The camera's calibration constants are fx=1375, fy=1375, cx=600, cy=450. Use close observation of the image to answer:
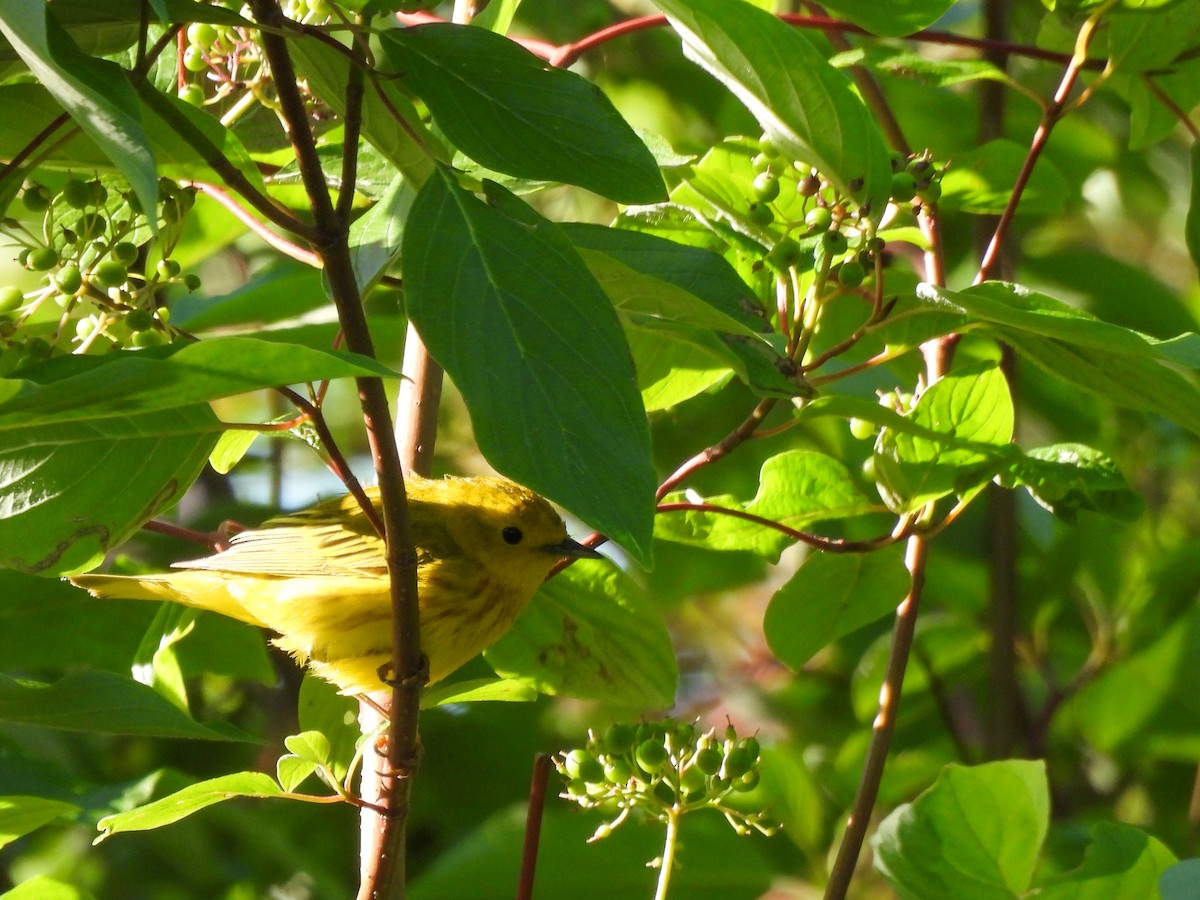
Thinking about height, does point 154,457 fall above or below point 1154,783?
above

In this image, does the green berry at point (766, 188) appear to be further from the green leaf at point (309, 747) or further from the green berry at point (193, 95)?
the green leaf at point (309, 747)

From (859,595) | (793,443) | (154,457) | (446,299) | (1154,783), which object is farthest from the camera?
(1154,783)

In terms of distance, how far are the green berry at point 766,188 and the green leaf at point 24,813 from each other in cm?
115

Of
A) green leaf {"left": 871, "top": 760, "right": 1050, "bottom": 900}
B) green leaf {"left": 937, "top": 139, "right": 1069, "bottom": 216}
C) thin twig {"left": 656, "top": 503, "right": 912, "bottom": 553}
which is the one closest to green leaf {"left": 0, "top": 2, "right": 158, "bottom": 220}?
thin twig {"left": 656, "top": 503, "right": 912, "bottom": 553}

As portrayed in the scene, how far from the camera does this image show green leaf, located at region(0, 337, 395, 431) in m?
1.04

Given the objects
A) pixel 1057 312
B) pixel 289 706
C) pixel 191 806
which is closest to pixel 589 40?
pixel 1057 312

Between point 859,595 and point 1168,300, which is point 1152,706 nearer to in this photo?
point 1168,300

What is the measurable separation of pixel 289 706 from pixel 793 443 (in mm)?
1597

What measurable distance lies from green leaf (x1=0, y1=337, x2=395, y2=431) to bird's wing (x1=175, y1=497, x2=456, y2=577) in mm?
1568

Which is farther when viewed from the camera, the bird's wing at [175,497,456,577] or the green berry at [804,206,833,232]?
the bird's wing at [175,497,456,577]

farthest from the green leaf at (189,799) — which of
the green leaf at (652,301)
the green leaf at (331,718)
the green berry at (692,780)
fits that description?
the green leaf at (652,301)

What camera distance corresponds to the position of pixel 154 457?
4.64 ft

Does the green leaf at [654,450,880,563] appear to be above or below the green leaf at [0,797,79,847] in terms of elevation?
above

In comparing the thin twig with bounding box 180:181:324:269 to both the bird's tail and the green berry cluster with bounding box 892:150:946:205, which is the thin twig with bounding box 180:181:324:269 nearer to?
the green berry cluster with bounding box 892:150:946:205
